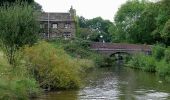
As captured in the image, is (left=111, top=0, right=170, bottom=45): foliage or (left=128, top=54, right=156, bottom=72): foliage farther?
(left=111, top=0, right=170, bottom=45): foliage

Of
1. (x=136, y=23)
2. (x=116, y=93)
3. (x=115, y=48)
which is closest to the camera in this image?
(x=116, y=93)

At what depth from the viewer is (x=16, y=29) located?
4022 centimetres

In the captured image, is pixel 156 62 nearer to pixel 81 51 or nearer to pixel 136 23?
pixel 81 51

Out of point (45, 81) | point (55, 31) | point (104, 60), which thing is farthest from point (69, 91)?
point (55, 31)

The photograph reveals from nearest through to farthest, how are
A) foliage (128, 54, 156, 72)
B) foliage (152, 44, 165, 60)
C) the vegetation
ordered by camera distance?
the vegetation
foliage (128, 54, 156, 72)
foliage (152, 44, 165, 60)

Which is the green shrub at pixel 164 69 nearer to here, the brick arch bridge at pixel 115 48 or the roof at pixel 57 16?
the brick arch bridge at pixel 115 48

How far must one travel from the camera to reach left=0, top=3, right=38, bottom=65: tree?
40.2m

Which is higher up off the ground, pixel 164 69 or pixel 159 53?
pixel 159 53

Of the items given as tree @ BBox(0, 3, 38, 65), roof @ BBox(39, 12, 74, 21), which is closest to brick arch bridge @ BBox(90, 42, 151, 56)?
roof @ BBox(39, 12, 74, 21)

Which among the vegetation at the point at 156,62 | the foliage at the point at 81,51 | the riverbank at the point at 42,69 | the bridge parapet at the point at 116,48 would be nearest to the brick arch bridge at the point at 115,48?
the bridge parapet at the point at 116,48

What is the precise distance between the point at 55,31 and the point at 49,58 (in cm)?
6388

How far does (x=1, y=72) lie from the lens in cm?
3628

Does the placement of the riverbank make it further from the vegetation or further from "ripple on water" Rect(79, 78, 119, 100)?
the vegetation

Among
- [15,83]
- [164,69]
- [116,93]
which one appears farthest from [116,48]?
[15,83]
